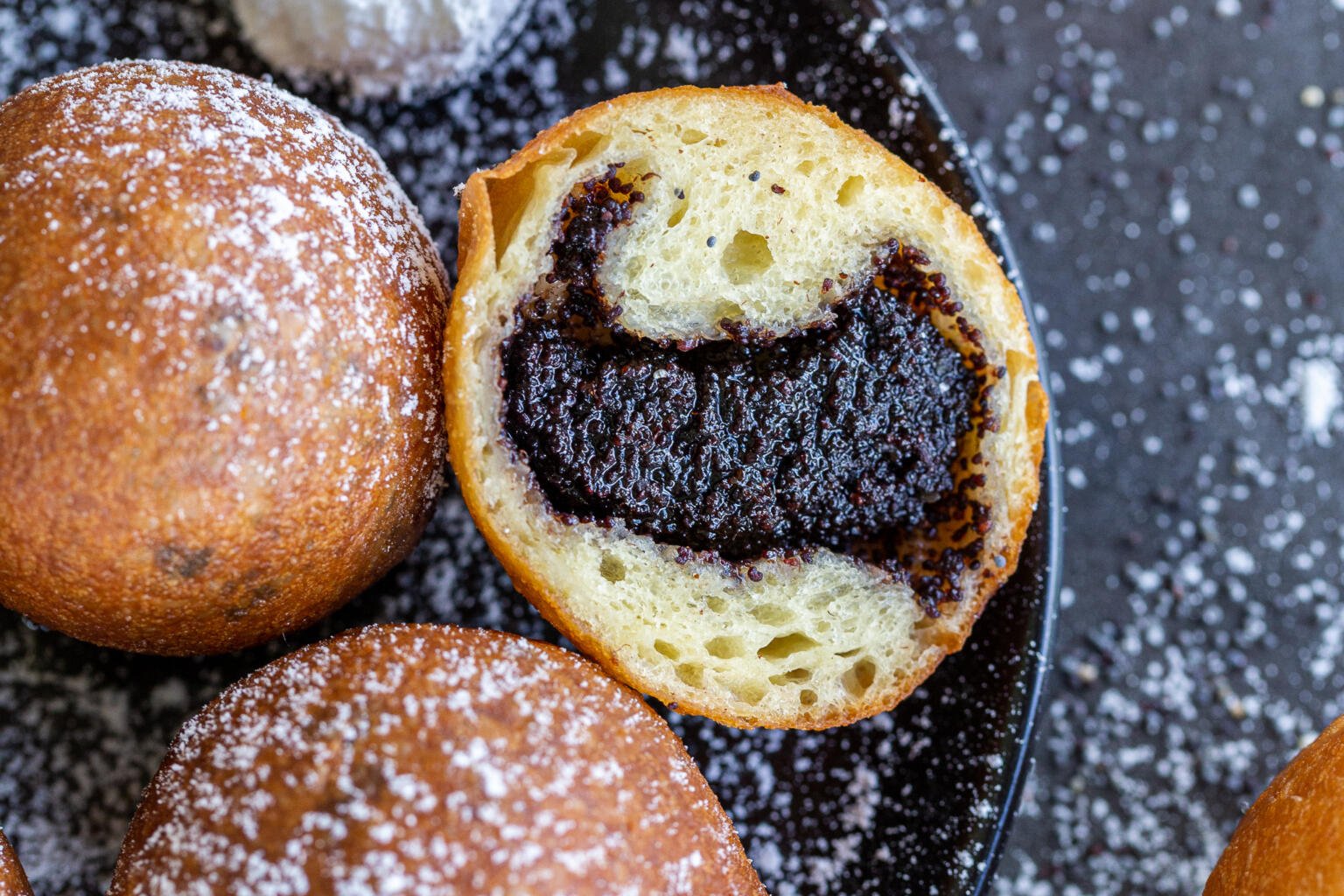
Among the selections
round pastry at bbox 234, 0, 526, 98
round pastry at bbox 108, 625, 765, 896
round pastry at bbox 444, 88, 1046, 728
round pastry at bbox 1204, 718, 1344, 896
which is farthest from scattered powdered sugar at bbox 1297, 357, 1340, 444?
round pastry at bbox 234, 0, 526, 98

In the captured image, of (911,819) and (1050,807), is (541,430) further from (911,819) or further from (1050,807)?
(1050,807)

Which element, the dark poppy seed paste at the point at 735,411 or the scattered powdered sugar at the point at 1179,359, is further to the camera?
the scattered powdered sugar at the point at 1179,359

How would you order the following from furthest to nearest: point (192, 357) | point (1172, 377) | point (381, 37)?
1. point (1172, 377)
2. point (381, 37)
3. point (192, 357)

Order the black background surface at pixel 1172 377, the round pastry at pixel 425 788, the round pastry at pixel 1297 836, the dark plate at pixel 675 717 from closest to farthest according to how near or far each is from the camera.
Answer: the round pastry at pixel 425 788
the round pastry at pixel 1297 836
the dark plate at pixel 675 717
the black background surface at pixel 1172 377

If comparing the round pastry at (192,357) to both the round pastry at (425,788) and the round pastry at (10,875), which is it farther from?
the round pastry at (10,875)

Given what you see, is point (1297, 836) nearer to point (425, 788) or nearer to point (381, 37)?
point (425, 788)

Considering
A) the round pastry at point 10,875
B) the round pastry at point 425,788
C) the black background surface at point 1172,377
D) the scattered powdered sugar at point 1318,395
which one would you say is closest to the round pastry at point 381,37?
the black background surface at point 1172,377

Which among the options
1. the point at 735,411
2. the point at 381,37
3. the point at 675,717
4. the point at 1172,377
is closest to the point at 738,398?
the point at 735,411

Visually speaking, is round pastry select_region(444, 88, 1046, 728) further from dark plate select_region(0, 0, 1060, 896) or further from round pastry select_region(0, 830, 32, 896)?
round pastry select_region(0, 830, 32, 896)
